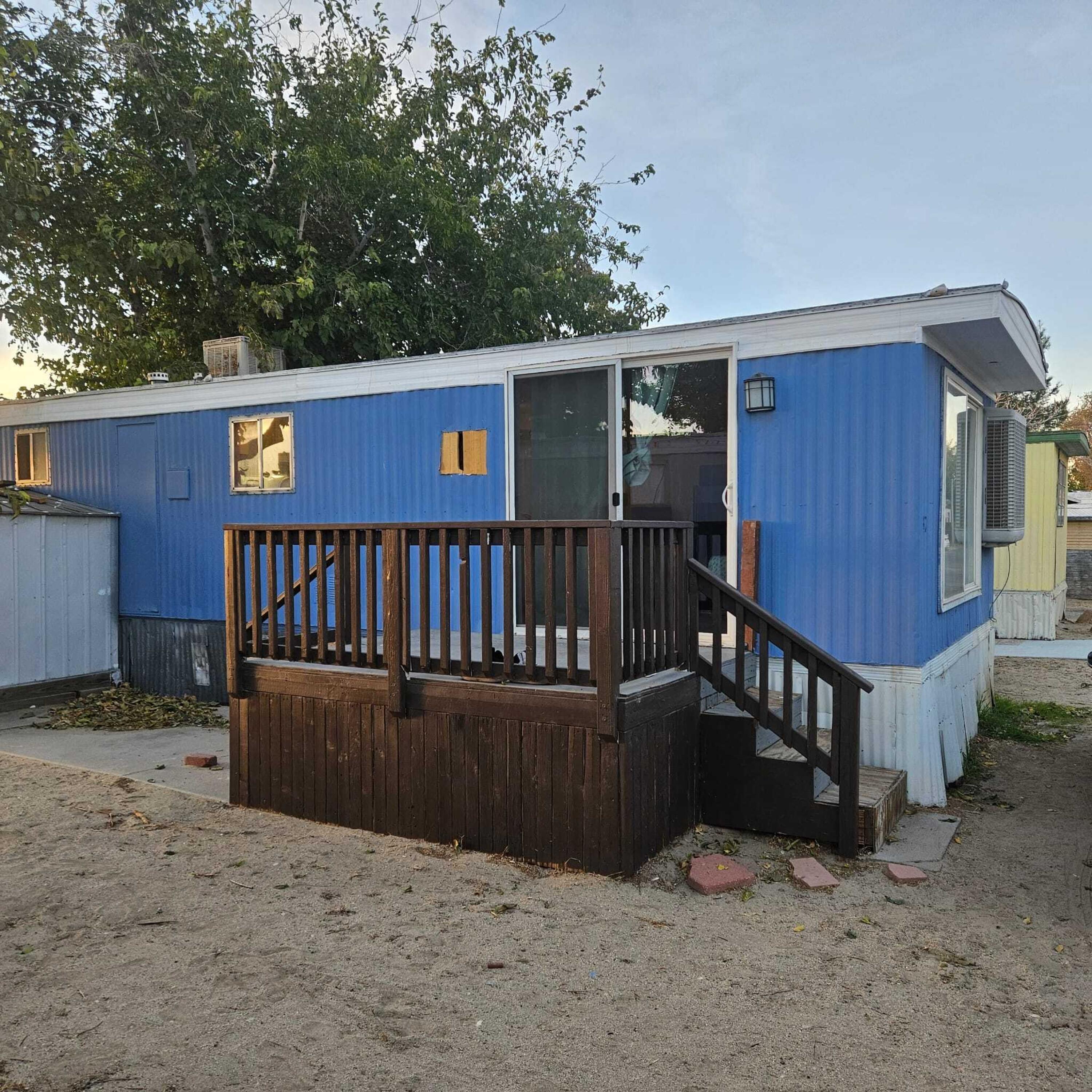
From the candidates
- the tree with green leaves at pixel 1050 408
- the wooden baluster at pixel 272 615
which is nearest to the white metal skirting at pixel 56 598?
the wooden baluster at pixel 272 615

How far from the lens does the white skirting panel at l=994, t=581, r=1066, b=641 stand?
11320 millimetres

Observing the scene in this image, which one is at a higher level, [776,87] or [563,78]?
[563,78]

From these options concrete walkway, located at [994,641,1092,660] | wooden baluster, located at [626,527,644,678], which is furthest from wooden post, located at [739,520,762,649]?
concrete walkway, located at [994,641,1092,660]

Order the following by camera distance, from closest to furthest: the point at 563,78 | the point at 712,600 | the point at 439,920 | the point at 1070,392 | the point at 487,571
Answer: the point at 439,920
the point at 487,571
the point at 712,600
the point at 563,78
the point at 1070,392

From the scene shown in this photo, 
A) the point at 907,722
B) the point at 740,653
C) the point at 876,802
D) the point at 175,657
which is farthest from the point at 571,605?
the point at 175,657

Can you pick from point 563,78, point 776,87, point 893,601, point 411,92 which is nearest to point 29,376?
point 411,92

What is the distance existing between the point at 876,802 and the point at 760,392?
2.26m

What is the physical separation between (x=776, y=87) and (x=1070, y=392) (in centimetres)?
2820

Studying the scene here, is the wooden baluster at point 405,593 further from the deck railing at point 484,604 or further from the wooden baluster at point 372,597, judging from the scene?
the wooden baluster at point 372,597

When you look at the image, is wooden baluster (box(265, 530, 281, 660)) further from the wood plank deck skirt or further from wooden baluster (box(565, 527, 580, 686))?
wooden baluster (box(565, 527, 580, 686))

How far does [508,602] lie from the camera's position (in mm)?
3641

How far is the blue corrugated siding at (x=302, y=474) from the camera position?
19.7ft

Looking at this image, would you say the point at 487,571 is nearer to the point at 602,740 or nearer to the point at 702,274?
the point at 602,740

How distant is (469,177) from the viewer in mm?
14789
